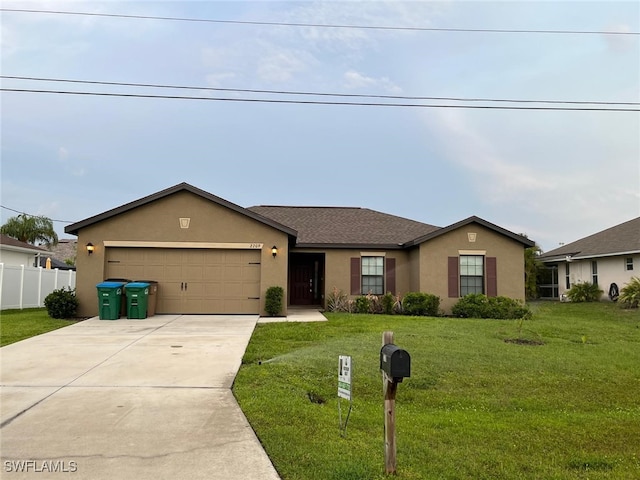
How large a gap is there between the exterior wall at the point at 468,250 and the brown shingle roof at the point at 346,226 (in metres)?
1.72

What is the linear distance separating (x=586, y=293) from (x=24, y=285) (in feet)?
83.3

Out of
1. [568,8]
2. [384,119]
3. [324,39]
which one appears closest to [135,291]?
[324,39]

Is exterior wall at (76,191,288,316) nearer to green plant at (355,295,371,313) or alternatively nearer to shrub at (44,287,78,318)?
shrub at (44,287,78,318)

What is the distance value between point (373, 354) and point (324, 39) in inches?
361

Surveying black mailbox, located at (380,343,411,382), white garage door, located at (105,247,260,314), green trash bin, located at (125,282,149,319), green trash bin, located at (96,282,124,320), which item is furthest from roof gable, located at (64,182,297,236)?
black mailbox, located at (380,343,411,382)

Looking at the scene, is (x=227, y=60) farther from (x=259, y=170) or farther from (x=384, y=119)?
(x=259, y=170)

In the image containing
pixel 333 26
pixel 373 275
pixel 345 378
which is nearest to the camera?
pixel 345 378

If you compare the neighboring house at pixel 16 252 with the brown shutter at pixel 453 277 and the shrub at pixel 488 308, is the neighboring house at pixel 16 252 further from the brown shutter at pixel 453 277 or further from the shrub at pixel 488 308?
the shrub at pixel 488 308

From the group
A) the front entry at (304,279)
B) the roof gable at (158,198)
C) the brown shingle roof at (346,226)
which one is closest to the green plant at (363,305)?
the brown shingle roof at (346,226)

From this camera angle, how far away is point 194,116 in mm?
18531

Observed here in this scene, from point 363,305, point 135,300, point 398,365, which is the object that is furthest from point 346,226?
point 398,365

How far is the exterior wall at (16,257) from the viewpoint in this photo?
74.4 ft

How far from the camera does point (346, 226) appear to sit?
20.8 meters

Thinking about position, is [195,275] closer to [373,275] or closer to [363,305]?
[363,305]
